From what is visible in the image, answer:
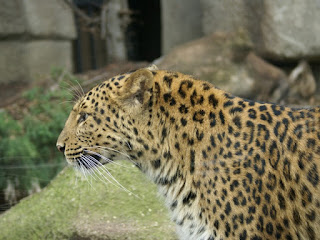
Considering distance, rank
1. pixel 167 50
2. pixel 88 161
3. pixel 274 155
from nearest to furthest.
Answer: pixel 274 155 → pixel 88 161 → pixel 167 50

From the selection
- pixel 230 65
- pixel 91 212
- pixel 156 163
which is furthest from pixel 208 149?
pixel 230 65

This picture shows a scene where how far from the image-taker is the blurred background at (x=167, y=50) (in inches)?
450

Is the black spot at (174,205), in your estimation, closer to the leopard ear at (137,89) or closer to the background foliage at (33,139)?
the leopard ear at (137,89)

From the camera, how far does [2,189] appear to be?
752 cm

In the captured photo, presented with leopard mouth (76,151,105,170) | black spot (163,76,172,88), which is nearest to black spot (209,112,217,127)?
black spot (163,76,172,88)

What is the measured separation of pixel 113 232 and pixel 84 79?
735 centimetres

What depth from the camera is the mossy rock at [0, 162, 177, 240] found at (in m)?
5.89

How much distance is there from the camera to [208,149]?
14.1 ft

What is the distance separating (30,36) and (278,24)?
6.64 metres

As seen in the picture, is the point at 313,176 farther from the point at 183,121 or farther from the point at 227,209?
the point at 183,121

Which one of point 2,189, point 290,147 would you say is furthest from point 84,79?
point 290,147

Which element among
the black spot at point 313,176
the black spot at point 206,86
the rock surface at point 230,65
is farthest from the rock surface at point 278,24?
the black spot at point 313,176

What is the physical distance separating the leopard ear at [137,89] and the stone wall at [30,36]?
9425 millimetres

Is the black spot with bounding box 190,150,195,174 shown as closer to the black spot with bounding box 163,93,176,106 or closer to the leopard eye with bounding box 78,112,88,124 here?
the black spot with bounding box 163,93,176,106
